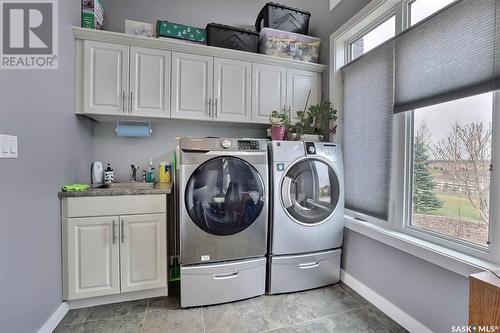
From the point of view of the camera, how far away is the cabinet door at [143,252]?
167 centimetres

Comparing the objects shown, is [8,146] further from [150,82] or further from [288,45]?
[288,45]

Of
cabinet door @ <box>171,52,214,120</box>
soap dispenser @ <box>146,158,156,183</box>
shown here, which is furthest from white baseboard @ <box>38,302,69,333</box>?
cabinet door @ <box>171,52,214,120</box>

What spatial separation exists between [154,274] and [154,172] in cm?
103

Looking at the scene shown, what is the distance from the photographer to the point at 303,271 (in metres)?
1.86

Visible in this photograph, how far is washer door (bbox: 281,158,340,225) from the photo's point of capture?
1.81 metres

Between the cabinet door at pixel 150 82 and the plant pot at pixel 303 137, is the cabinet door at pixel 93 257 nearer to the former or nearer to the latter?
the cabinet door at pixel 150 82

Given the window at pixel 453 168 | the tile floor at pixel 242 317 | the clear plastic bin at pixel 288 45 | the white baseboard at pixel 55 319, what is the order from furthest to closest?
1. the clear plastic bin at pixel 288 45
2. the tile floor at pixel 242 317
3. the white baseboard at pixel 55 319
4. the window at pixel 453 168

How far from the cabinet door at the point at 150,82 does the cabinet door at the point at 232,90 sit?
458mm

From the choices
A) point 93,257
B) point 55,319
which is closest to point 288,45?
point 93,257

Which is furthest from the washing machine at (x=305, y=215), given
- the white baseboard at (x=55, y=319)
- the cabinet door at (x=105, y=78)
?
the white baseboard at (x=55, y=319)

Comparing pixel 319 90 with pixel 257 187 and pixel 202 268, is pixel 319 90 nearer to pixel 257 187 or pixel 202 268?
pixel 257 187

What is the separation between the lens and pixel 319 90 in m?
2.44

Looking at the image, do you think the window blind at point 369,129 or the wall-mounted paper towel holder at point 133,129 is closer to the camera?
the window blind at point 369,129

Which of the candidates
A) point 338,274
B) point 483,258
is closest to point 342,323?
point 338,274
